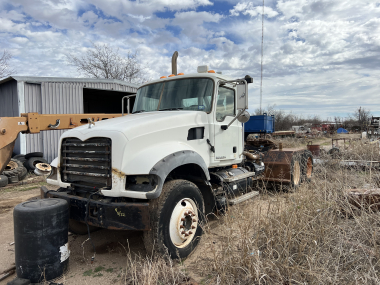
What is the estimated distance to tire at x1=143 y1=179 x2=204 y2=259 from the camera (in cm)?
326

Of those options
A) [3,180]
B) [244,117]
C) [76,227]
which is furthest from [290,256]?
[3,180]

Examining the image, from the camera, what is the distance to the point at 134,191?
10.5 ft

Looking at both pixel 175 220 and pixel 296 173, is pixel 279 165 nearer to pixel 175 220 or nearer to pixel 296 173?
pixel 296 173

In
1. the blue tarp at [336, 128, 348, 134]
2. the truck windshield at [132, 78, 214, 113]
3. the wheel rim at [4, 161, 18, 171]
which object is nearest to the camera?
the truck windshield at [132, 78, 214, 113]

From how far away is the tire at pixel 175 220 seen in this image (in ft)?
10.7

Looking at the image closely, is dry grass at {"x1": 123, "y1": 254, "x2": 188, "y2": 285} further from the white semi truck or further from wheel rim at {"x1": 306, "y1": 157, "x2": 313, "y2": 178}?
wheel rim at {"x1": 306, "y1": 157, "x2": 313, "y2": 178}

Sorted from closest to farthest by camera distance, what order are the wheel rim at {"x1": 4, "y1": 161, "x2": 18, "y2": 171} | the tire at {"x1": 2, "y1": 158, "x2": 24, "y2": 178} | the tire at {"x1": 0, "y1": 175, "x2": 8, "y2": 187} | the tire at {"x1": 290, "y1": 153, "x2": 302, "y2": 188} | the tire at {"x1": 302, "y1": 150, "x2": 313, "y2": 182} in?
1. the tire at {"x1": 290, "y1": 153, "x2": 302, "y2": 188}
2. the tire at {"x1": 302, "y1": 150, "x2": 313, "y2": 182}
3. the tire at {"x1": 0, "y1": 175, "x2": 8, "y2": 187}
4. the tire at {"x1": 2, "y1": 158, "x2": 24, "y2": 178}
5. the wheel rim at {"x1": 4, "y1": 161, "x2": 18, "y2": 171}

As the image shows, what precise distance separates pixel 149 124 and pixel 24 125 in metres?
3.21

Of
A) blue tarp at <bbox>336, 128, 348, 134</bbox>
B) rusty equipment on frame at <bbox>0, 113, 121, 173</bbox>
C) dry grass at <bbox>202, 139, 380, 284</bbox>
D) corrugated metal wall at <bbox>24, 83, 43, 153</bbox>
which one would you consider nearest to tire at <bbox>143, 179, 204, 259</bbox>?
dry grass at <bbox>202, 139, 380, 284</bbox>

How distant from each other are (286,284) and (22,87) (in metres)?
11.6

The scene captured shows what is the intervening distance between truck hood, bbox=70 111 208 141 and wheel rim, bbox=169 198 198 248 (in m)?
1.03

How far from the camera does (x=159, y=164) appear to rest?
10.8 ft

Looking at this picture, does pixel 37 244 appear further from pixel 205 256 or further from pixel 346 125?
pixel 346 125

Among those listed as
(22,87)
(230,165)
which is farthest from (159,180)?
(22,87)
